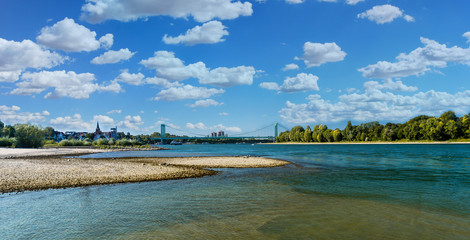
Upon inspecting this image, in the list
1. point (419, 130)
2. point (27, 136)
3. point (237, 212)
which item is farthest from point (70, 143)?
point (419, 130)

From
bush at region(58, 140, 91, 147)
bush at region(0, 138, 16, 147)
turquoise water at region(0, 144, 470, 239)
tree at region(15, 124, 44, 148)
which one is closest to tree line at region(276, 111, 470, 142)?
turquoise water at region(0, 144, 470, 239)

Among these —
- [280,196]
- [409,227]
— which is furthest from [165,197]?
[409,227]

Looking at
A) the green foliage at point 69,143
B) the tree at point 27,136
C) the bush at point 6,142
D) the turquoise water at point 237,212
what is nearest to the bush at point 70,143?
the green foliage at point 69,143

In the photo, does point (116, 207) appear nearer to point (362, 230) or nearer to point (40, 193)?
point (40, 193)

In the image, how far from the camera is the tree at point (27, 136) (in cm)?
8556

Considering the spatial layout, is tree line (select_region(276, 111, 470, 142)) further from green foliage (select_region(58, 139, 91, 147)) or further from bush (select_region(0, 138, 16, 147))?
bush (select_region(0, 138, 16, 147))

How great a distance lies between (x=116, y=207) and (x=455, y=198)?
68.8 ft

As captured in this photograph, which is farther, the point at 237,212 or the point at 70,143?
the point at 70,143

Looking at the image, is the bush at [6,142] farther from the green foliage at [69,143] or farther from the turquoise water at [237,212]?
the turquoise water at [237,212]

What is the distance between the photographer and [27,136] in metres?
85.6

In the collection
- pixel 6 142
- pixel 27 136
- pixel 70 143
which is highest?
pixel 27 136

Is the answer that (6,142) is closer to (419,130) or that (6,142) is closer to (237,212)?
(237,212)

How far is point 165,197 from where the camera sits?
1881 centimetres

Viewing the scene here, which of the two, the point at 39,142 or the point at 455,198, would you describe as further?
the point at 39,142
